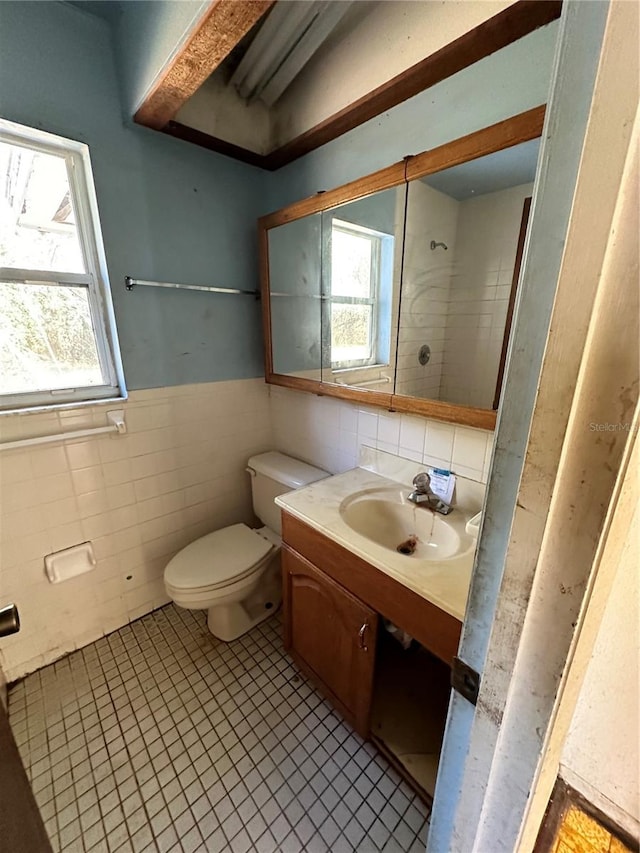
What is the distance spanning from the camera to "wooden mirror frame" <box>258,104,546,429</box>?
84 centimetres

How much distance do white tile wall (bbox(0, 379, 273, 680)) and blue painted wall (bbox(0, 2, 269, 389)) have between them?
7.7 inches

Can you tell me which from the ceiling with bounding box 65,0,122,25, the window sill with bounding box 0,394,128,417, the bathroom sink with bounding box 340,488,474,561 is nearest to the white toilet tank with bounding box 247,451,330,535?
the bathroom sink with bounding box 340,488,474,561

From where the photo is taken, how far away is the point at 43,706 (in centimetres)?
136

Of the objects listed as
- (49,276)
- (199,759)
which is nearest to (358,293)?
(49,276)

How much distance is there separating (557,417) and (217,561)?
59.8 inches

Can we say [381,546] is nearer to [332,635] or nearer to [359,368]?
[332,635]

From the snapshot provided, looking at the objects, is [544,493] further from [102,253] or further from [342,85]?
[102,253]

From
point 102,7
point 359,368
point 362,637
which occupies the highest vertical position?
point 102,7

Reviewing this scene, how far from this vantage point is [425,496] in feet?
4.14

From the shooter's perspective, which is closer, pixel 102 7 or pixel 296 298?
pixel 102 7

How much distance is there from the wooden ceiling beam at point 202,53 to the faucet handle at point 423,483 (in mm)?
1317

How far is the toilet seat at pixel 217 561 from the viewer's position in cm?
144

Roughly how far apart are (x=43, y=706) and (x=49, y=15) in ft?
8.06

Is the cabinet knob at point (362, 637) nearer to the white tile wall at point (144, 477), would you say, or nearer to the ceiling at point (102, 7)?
the white tile wall at point (144, 477)
